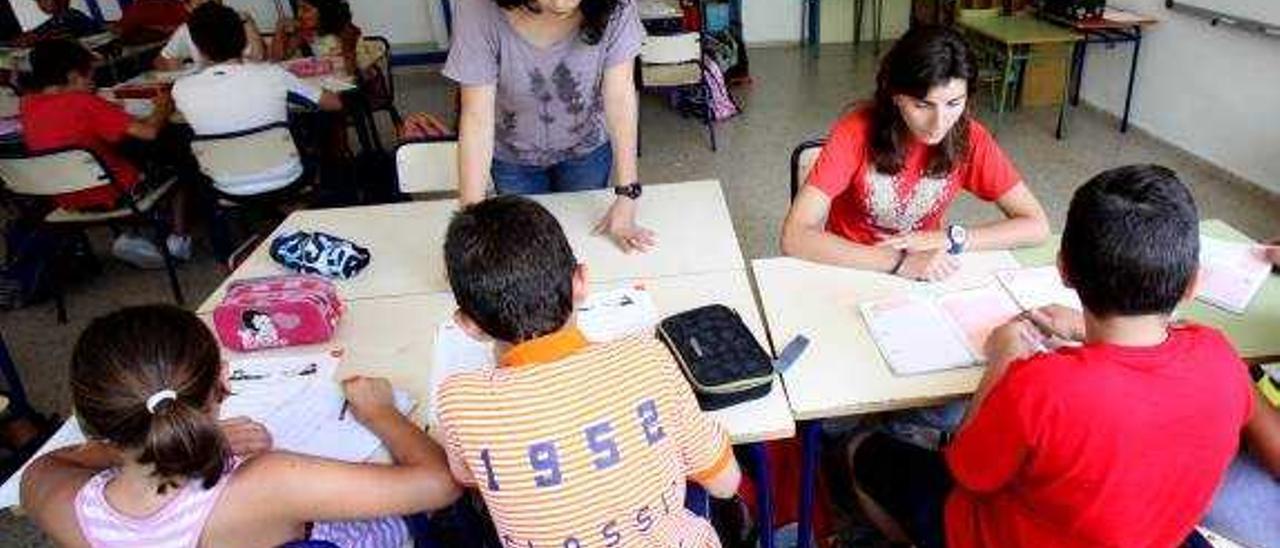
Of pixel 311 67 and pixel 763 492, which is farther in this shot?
pixel 311 67

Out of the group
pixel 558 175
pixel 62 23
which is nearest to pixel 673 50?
pixel 558 175

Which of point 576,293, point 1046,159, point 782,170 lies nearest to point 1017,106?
point 1046,159

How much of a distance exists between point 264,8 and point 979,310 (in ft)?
24.1

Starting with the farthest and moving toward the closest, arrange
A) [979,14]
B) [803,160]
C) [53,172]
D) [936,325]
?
[979,14] → [53,172] → [803,160] → [936,325]

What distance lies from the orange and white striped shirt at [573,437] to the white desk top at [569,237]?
78 centimetres

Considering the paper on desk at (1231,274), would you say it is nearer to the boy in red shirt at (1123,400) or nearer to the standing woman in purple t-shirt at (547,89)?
the boy in red shirt at (1123,400)

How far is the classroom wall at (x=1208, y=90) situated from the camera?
3.71m

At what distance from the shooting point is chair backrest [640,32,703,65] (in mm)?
4617

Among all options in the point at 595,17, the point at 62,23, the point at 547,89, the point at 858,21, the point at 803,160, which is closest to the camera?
the point at 595,17

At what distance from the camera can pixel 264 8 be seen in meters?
7.15

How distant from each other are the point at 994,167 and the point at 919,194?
0.18 metres

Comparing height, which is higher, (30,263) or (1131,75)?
(1131,75)

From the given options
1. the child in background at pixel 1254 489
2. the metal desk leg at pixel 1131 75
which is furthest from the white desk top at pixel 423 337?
the metal desk leg at pixel 1131 75

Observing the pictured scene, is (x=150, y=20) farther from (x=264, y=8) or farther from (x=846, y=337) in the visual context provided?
(x=846, y=337)
